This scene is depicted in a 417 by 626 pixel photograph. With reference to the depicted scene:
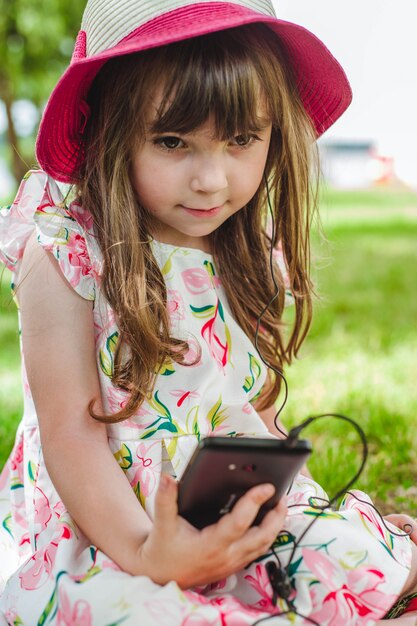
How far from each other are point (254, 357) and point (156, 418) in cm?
26

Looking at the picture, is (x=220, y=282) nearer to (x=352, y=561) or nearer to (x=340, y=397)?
(x=352, y=561)

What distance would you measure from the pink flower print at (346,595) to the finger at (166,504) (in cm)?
23

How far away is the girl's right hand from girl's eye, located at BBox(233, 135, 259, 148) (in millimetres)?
540

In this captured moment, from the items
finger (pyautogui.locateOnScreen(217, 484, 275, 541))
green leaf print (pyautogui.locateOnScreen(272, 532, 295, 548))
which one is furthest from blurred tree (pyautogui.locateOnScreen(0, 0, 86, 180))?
finger (pyautogui.locateOnScreen(217, 484, 275, 541))

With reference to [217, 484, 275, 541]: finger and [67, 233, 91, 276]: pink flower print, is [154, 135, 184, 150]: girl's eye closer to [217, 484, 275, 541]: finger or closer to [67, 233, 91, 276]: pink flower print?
[67, 233, 91, 276]: pink flower print

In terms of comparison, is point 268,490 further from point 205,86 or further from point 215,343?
point 205,86

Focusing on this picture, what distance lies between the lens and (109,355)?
4.31 ft

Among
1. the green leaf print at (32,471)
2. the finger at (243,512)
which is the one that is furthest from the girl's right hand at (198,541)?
the green leaf print at (32,471)

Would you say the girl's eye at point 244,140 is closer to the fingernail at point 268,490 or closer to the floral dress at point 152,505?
the floral dress at point 152,505

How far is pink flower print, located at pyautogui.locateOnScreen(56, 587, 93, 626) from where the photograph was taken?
1081 millimetres

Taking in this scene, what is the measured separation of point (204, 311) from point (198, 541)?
0.47 m

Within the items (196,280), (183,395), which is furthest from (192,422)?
(196,280)

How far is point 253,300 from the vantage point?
155 centimetres

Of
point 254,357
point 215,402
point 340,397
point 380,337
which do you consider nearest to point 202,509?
point 215,402
